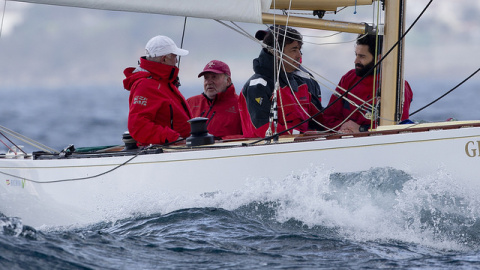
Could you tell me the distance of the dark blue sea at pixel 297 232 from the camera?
15.9 ft

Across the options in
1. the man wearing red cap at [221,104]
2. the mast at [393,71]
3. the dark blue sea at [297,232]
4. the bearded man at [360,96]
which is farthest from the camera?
the man wearing red cap at [221,104]

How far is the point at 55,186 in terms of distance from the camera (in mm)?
6887

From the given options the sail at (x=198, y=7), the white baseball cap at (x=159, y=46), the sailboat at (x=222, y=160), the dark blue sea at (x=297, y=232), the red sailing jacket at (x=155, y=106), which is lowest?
the dark blue sea at (x=297, y=232)

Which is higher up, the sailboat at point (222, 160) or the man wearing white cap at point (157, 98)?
the man wearing white cap at point (157, 98)

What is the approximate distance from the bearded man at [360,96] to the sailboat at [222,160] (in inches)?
14.8

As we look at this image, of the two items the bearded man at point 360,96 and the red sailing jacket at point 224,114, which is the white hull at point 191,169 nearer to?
the bearded man at point 360,96

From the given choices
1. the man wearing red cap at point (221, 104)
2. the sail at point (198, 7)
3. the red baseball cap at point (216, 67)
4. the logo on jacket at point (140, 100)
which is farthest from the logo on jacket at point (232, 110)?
the sail at point (198, 7)

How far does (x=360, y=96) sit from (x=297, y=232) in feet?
6.49

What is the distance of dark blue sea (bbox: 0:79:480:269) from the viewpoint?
15.9ft

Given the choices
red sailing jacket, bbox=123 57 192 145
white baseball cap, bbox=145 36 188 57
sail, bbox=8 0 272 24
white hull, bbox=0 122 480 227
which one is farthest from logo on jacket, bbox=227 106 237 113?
white hull, bbox=0 122 480 227

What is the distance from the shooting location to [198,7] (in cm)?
641

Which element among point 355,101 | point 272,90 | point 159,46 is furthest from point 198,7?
point 355,101

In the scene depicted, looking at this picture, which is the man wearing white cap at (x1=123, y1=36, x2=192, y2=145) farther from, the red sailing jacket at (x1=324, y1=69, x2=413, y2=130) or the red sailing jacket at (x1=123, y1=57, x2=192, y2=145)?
the red sailing jacket at (x1=324, y1=69, x2=413, y2=130)

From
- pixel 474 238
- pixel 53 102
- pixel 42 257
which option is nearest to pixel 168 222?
pixel 42 257
